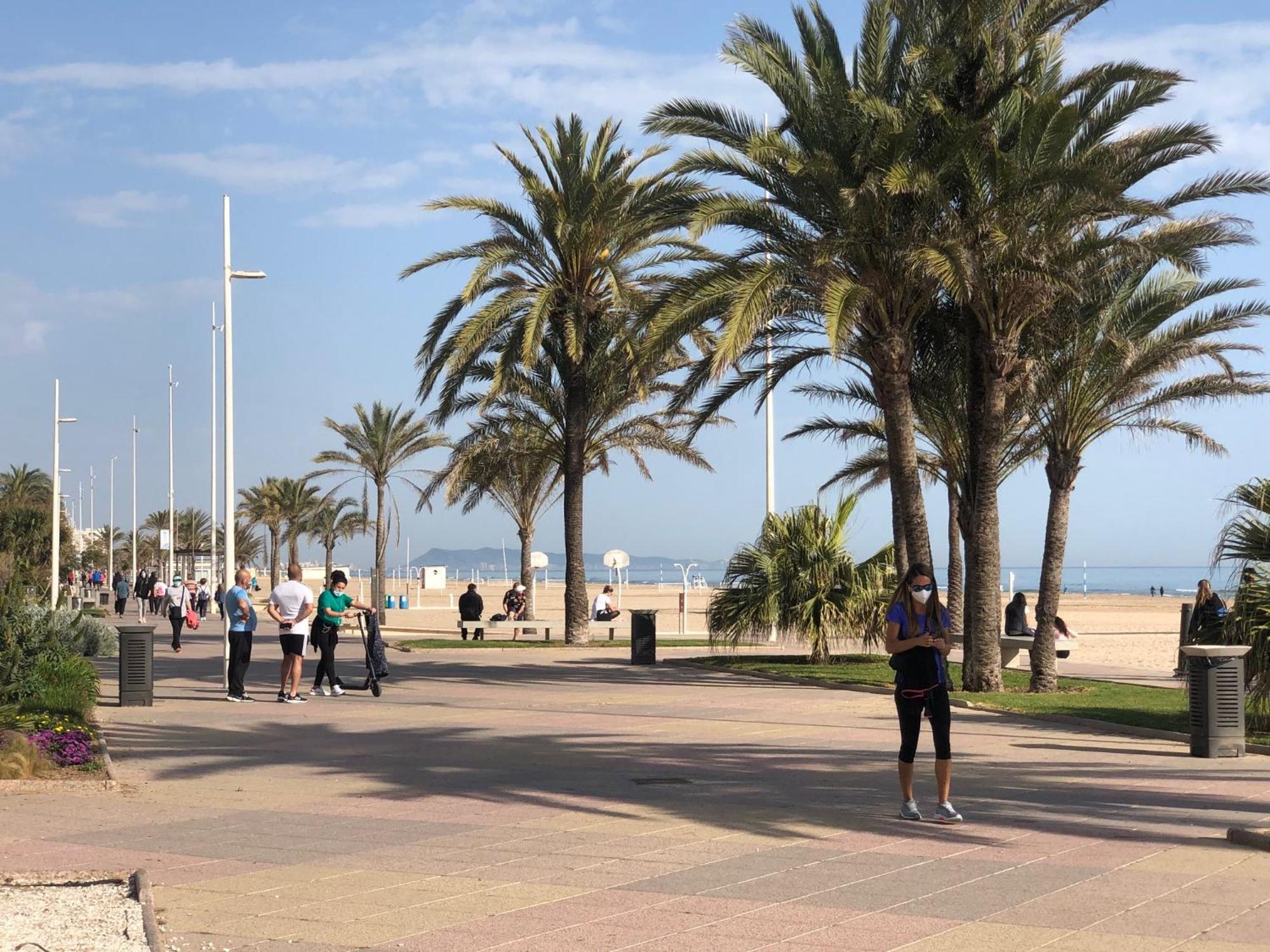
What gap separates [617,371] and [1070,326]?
1066 cm

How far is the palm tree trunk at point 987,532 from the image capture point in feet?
64.4

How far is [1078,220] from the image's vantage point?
19.5m

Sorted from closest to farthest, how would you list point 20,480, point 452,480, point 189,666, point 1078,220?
point 1078,220
point 189,666
point 452,480
point 20,480

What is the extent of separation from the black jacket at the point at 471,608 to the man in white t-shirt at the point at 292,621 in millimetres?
15875

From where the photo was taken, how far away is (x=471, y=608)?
34.3 m

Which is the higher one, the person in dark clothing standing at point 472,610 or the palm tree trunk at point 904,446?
the palm tree trunk at point 904,446

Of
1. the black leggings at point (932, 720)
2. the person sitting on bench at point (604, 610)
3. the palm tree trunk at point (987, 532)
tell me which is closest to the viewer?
the black leggings at point (932, 720)

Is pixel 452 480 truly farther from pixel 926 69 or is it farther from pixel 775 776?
pixel 775 776

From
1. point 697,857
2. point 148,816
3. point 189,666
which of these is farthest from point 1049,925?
point 189,666

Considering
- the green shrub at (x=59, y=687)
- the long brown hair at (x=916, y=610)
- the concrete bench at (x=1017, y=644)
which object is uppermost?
the long brown hair at (x=916, y=610)

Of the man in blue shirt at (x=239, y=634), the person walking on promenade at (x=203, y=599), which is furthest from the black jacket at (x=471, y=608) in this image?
the man in blue shirt at (x=239, y=634)

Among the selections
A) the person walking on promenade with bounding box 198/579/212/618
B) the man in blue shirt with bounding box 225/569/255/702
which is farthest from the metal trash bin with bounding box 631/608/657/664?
the person walking on promenade with bounding box 198/579/212/618

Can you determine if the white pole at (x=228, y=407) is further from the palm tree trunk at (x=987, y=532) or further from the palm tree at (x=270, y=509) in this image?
the palm tree at (x=270, y=509)

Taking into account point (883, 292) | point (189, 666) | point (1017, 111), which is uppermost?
point (1017, 111)
